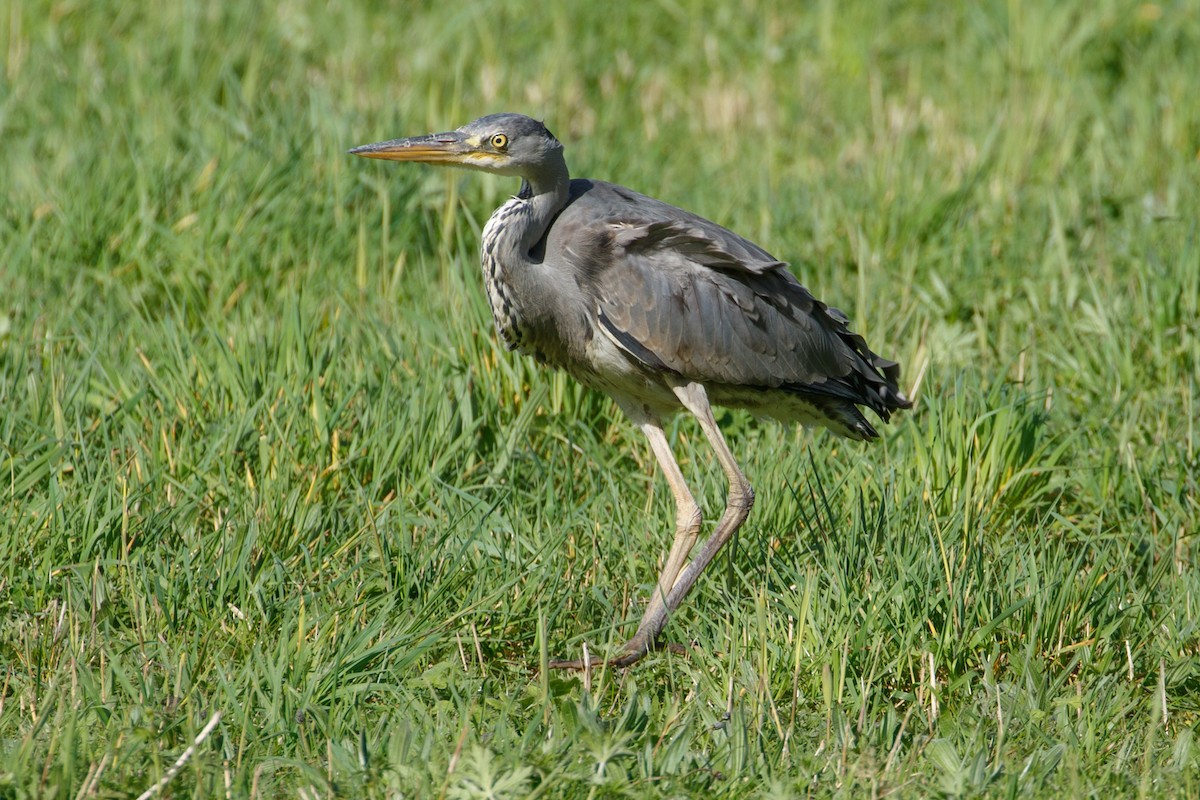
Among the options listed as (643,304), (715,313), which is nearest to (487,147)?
(643,304)

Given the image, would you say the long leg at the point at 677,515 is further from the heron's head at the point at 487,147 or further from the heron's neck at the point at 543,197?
the heron's head at the point at 487,147

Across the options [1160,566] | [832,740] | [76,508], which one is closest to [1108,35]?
[1160,566]

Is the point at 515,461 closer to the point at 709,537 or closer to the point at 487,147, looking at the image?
the point at 709,537

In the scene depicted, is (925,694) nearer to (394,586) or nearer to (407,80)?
(394,586)

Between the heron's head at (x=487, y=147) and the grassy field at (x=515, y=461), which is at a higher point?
the heron's head at (x=487, y=147)

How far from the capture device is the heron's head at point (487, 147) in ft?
14.8

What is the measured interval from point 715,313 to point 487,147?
2.96 ft

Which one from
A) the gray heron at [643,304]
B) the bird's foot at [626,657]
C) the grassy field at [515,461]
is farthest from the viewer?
the gray heron at [643,304]

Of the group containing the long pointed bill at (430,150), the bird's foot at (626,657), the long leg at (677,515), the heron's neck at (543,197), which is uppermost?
the long pointed bill at (430,150)

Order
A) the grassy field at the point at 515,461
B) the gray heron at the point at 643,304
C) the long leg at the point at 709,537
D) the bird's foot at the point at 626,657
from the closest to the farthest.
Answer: the grassy field at the point at 515,461
the bird's foot at the point at 626,657
the long leg at the point at 709,537
the gray heron at the point at 643,304

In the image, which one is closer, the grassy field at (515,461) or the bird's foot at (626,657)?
the grassy field at (515,461)

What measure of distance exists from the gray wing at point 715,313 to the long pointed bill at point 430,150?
1.61ft

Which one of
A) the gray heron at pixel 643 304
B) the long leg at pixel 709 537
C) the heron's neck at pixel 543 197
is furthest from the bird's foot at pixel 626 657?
the heron's neck at pixel 543 197

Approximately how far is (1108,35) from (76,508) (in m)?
6.42
